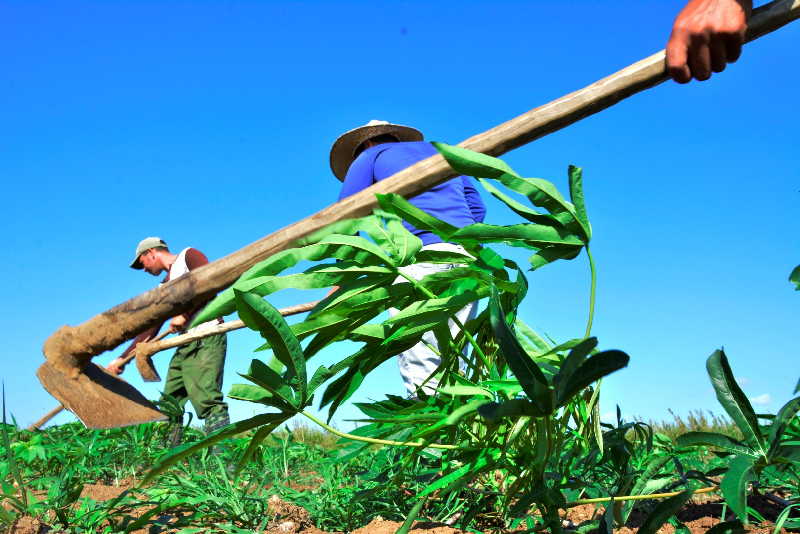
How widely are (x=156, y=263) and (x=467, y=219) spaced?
3.99 metres

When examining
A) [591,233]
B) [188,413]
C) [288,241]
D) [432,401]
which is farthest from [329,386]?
[188,413]

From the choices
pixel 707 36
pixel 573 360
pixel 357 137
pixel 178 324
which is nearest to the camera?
pixel 573 360

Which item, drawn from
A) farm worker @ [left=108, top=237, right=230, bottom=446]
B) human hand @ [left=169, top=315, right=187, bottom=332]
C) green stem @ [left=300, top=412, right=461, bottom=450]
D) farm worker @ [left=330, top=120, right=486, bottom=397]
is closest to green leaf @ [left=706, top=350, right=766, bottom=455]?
green stem @ [left=300, top=412, right=461, bottom=450]

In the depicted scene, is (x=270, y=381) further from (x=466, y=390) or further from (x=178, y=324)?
(x=178, y=324)

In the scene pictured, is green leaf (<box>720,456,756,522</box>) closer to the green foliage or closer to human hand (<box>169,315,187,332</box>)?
the green foliage

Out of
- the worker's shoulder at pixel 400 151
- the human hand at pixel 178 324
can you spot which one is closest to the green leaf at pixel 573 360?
the worker's shoulder at pixel 400 151

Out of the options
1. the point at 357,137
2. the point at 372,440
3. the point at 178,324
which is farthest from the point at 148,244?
the point at 372,440

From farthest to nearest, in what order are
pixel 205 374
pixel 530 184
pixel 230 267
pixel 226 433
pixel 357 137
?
pixel 205 374
pixel 357 137
pixel 230 267
pixel 530 184
pixel 226 433

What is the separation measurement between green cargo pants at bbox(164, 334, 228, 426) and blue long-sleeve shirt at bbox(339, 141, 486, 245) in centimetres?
262

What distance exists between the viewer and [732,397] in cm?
104

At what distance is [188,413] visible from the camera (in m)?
3.50

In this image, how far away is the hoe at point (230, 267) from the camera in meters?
1.82

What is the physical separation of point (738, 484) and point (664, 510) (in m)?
0.26

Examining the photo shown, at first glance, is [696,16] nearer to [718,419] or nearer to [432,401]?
[432,401]
